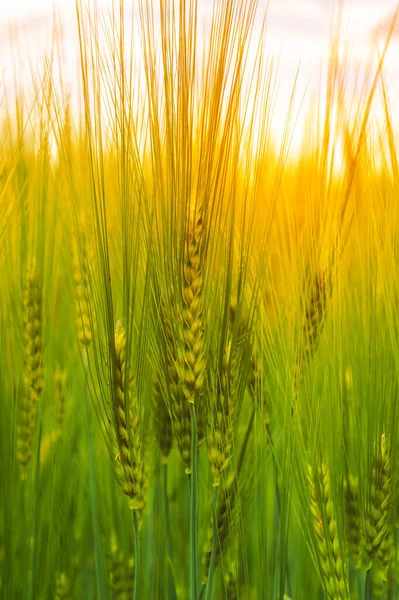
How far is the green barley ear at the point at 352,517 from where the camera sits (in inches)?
27.9

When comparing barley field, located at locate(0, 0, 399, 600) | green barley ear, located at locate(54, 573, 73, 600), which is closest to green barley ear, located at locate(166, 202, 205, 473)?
barley field, located at locate(0, 0, 399, 600)

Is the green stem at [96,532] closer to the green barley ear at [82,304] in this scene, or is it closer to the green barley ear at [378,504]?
the green barley ear at [82,304]

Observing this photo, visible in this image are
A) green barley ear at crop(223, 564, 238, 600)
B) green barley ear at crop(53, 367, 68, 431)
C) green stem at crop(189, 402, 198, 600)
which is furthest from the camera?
green barley ear at crop(53, 367, 68, 431)

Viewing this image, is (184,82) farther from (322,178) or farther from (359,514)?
(359,514)

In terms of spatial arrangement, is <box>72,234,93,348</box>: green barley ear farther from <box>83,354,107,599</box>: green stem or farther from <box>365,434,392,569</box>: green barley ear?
<box>365,434,392,569</box>: green barley ear

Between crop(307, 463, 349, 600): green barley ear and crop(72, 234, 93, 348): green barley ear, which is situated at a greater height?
crop(72, 234, 93, 348): green barley ear

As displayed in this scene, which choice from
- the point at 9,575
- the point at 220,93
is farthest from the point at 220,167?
the point at 9,575

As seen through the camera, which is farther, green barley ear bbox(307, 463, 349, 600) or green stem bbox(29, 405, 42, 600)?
green stem bbox(29, 405, 42, 600)

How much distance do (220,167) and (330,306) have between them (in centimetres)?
18

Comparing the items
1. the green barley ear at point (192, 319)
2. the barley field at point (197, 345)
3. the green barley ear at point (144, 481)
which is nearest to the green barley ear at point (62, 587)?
the barley field at point (197, 345)

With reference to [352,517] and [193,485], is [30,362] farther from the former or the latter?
[352,517]

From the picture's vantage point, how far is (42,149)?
84 centimetres

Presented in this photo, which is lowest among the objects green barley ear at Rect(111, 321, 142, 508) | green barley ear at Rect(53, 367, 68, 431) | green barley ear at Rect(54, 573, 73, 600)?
green barley ear at Rect(54, 573, 73, 600)

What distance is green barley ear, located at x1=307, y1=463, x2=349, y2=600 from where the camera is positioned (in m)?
0.62
